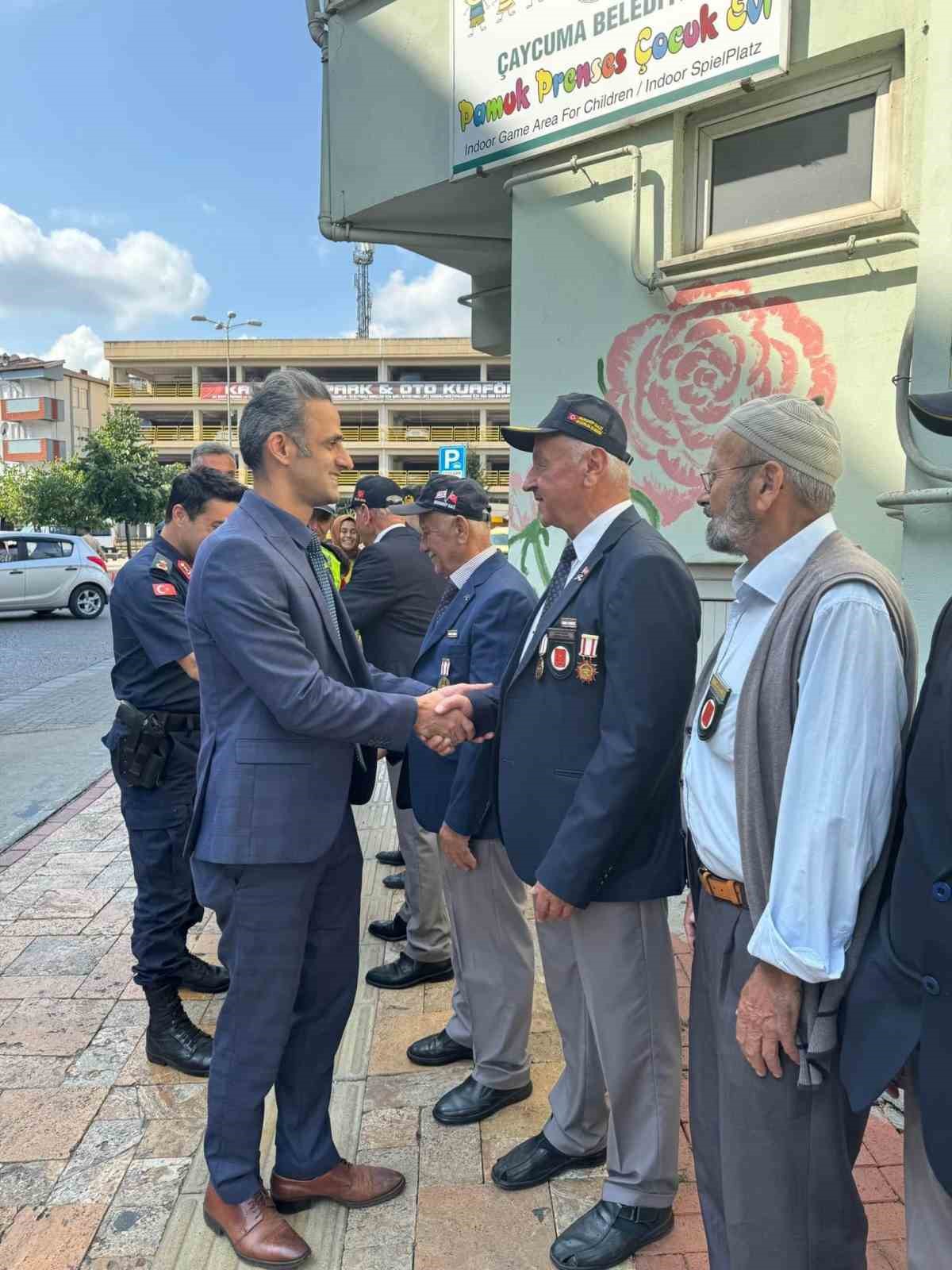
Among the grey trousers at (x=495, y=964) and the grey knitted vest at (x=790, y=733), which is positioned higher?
the grey knitted vest at (x=790, y=733)

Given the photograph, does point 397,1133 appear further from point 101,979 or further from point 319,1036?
point 101,979

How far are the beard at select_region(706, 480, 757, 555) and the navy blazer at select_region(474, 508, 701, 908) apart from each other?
0.32 meters

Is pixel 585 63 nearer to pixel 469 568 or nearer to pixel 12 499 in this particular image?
pixel 469 568

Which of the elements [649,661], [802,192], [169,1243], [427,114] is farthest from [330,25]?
[169,1243]

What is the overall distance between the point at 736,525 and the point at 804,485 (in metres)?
0.15

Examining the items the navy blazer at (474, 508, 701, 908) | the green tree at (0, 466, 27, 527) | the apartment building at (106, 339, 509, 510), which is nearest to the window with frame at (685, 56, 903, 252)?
the navy blazer at (474, 508, 701, 908)

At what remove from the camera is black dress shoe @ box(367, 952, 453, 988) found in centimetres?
389

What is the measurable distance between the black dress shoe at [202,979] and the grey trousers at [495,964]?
4.35 ft

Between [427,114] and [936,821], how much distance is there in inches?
236

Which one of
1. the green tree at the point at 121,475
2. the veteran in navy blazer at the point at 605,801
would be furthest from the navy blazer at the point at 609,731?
the green tree at the point at 121,475

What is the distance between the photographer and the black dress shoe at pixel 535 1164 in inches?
102

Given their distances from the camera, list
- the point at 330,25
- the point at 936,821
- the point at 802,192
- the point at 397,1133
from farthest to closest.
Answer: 1. the point at 330,25
2. the point at 802,192
3. the point at 397,1133
4. the point at 936,821

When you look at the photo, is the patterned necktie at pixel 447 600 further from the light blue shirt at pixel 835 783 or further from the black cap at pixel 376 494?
the light blue shirt at pixel 835 783

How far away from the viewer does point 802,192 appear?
4590mm
